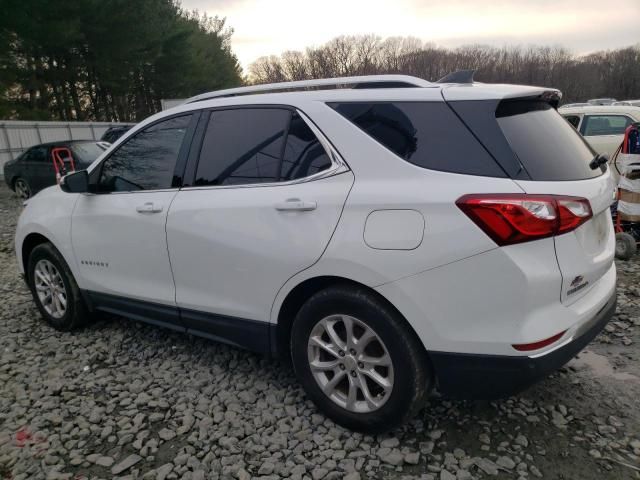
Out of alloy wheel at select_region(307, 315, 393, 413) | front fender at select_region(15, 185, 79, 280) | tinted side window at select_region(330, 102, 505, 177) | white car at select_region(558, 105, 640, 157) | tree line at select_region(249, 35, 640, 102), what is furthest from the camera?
tree line at select_region(249, 35, 640, 102)

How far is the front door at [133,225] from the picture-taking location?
10.5 ft

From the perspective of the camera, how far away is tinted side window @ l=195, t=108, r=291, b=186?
274 cm

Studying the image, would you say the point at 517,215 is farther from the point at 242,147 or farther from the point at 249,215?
the point at 242,147

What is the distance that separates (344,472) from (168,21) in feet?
88.8

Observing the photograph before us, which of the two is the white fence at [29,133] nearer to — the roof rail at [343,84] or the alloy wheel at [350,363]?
the roof rail at [343,84]

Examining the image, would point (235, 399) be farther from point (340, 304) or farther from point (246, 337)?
point (340, 304)

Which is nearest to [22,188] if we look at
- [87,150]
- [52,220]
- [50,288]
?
[87,150]

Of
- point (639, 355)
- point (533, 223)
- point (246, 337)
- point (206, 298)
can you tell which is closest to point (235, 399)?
point (246, 337)

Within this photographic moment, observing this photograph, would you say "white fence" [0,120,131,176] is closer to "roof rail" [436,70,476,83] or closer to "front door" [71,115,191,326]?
"front door" [71,115,191,326]

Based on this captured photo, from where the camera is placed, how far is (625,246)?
5.48m

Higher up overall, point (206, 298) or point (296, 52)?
point (296, 52)

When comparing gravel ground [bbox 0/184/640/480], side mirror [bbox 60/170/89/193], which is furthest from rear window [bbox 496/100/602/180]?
side mirror [bbox 60/170/89/193]

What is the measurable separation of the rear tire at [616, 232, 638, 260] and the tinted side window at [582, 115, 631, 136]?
154 inches

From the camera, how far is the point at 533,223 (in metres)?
2.00
